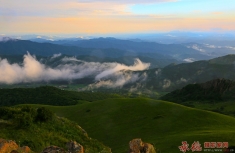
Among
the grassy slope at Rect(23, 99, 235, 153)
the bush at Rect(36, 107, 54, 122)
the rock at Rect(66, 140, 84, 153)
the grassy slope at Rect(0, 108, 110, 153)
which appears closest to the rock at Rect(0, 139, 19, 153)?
the rock at Rect(66, 140, 84, 153)

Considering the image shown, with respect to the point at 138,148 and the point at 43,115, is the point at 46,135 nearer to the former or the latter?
the point at 43,115

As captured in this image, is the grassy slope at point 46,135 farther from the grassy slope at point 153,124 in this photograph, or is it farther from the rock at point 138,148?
the rock at point 138,148

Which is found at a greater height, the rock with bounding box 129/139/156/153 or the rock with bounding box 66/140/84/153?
the rock with bounding box 129/139/156/153

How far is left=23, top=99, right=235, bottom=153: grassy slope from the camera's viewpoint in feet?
125

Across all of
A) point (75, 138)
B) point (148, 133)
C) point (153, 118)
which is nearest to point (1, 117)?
point (75, 138)

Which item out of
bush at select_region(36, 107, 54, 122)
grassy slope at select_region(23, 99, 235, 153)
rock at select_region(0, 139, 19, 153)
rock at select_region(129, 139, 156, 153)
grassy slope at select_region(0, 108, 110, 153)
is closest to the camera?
rock at select_region(0, 139, 19, 153)

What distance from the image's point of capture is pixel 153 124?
5422cm

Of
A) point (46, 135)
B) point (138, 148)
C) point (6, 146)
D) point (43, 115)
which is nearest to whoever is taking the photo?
point (138, 148)

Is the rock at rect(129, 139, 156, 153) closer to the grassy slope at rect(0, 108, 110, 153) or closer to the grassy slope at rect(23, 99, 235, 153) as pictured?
the grassy slope at rect(0, 108, 110, 153)

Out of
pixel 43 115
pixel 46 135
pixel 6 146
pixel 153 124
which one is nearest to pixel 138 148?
pixel 6 146

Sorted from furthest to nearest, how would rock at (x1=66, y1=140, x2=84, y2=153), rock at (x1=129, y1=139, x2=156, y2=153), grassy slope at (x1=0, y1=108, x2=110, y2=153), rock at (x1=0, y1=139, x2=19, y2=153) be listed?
grassy slope at (x1=0, y1=108, x2=110, y2=153) → rock at (x1=66, y1=140, x2=84, y2=153) → rock at (x1=129, y1=139, x2=156, y2=153) → rock at (x1=0, y1=139, x2=19, y2=153)

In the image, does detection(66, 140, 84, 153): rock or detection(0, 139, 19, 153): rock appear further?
detection(66, 140, 84, 153): rock

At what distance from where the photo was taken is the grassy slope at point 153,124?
125ft

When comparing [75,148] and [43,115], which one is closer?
[75,148]
